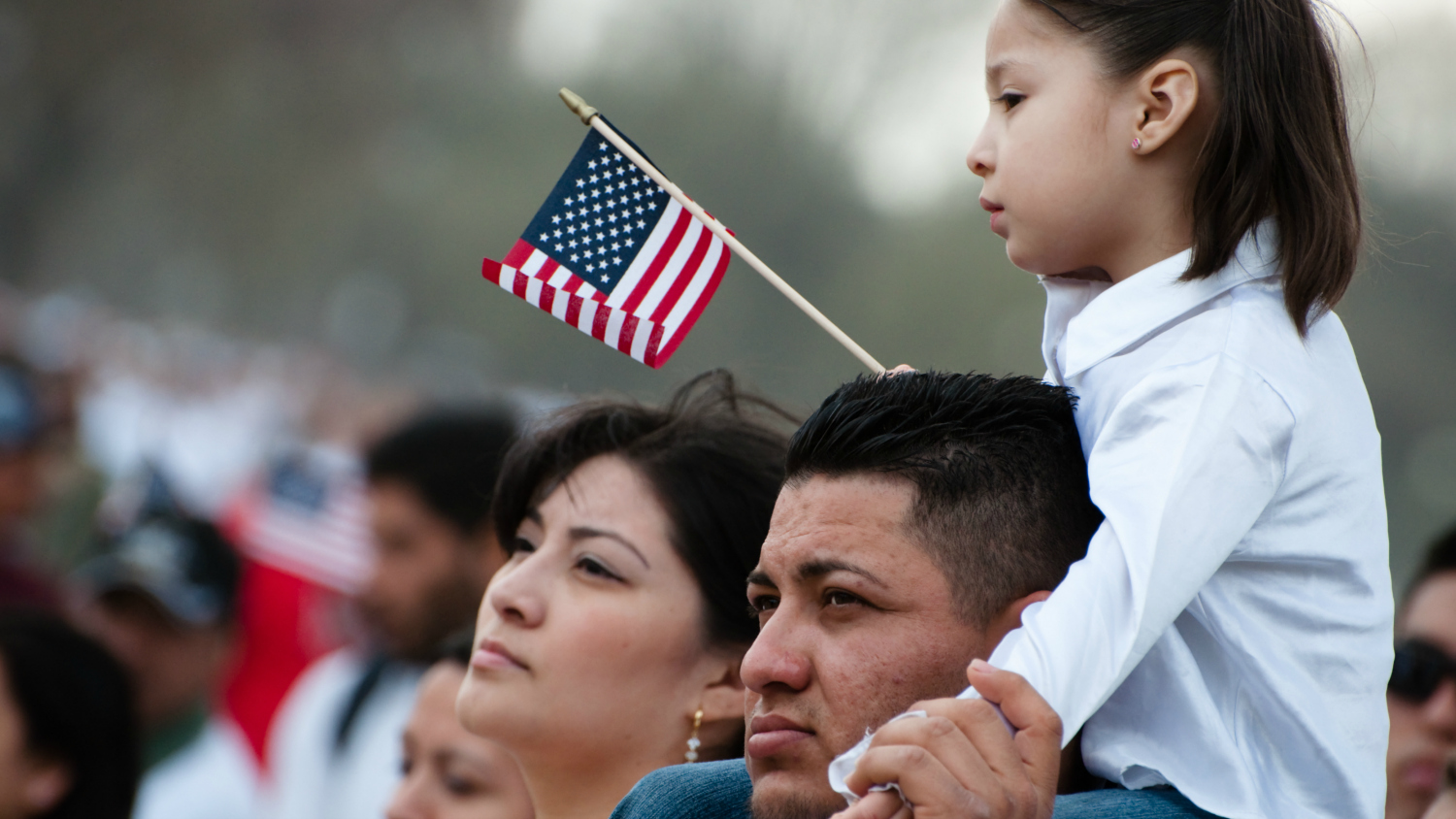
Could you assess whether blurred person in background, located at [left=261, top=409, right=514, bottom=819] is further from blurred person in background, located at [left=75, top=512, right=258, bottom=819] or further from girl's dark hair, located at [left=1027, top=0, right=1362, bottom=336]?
girl's dark hair, located at [left=1027, top=0, right=1362, bottom=336]

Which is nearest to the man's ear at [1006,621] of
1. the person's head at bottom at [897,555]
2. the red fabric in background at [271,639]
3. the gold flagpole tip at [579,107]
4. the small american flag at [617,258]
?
the person's head at bottom at [897,555]

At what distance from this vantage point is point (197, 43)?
24484 mm

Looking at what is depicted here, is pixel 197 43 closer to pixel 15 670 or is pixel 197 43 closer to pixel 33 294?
pixel 33 294

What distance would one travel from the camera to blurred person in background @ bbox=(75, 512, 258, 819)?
5.71 metres

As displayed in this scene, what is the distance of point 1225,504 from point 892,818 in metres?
0.57

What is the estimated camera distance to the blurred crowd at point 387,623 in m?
3.17

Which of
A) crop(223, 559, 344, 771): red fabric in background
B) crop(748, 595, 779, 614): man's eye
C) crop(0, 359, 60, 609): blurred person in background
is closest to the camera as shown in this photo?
crop(748, 595, 779, 614): man's eye

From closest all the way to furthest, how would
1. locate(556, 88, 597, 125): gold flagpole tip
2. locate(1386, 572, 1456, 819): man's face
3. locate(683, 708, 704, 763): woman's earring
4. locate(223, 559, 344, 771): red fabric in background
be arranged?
locate(556, 88, 597, 125): gold flagpole tip → locate(683, 708, 704, 763): woman's earring → locate(1386, 572, 1456, 819): man's face → locate(223, 559, 344, 771): red fabric in background

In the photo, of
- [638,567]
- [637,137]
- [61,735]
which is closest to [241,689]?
[61,735]

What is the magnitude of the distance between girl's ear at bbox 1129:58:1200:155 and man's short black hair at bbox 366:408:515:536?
356 centimetres

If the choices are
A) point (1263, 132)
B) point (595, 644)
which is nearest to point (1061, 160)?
point (1263, 132)

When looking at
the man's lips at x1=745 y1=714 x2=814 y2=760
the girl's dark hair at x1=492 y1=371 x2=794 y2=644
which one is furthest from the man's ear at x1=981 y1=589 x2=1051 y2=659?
the girl's dark hair at x1=492 y1=371 x2=794 y2=644

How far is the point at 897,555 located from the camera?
2.20m

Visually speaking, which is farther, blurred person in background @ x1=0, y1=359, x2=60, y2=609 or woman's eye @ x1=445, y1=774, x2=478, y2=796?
blurred person in background @ x1=0, y1=359, x2=60, y2=609
